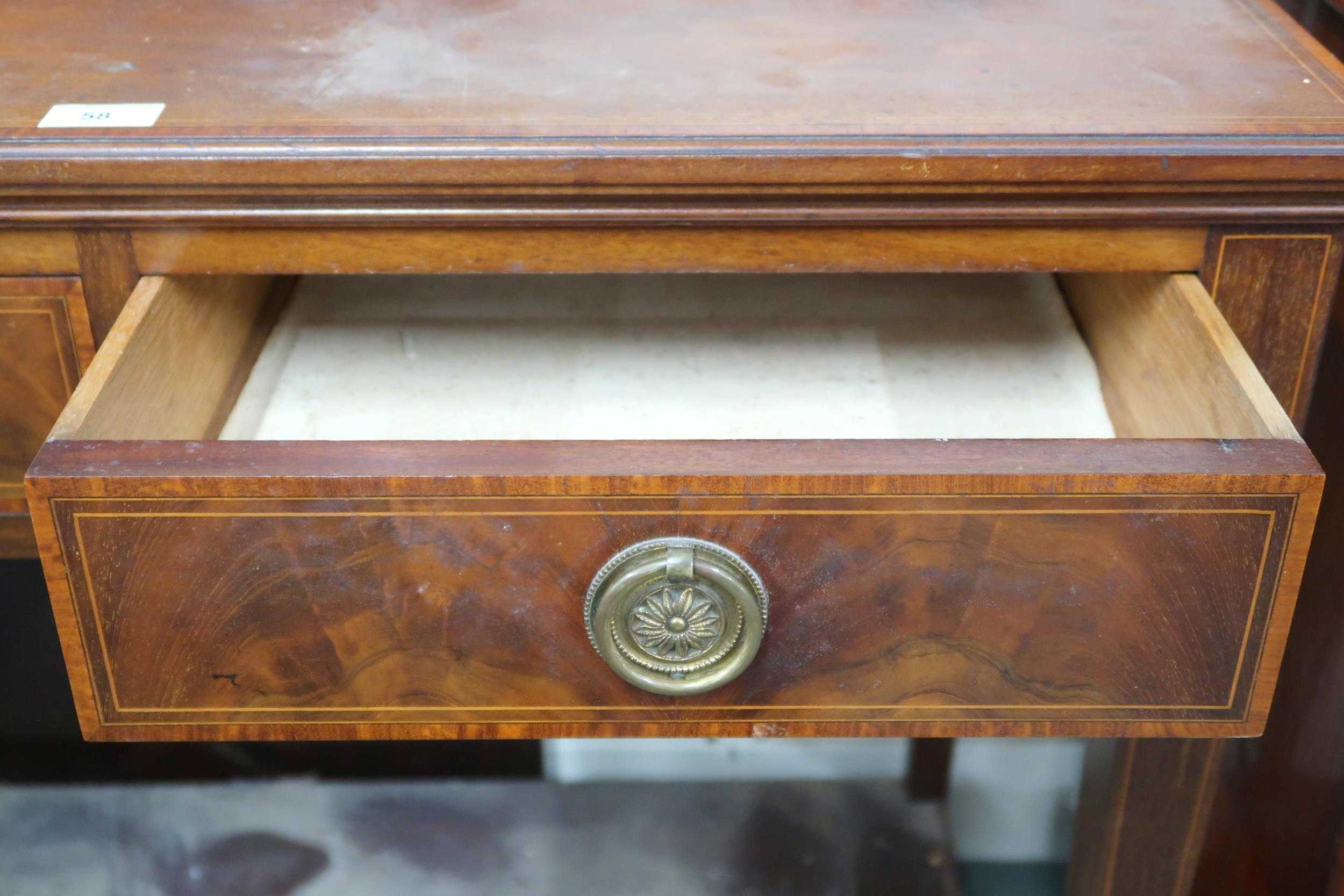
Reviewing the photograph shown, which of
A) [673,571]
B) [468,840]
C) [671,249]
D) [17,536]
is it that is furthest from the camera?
[468,840]

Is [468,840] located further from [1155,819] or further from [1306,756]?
[1306,756]

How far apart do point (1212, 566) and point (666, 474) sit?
229 millimetres

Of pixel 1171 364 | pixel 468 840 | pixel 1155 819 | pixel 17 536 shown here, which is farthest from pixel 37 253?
pixel 1155 819

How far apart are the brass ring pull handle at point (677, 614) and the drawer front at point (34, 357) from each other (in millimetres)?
317

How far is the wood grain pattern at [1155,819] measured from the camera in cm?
83

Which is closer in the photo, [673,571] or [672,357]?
[673,571]

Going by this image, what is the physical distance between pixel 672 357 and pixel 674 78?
0.56 feet

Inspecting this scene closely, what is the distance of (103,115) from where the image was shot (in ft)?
2.17

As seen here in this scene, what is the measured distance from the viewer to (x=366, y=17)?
78 cm

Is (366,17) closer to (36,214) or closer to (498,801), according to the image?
(36,214)

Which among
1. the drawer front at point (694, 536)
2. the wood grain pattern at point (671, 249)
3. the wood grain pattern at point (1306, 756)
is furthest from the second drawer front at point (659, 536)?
the wood grain pattern at point (1306, 756)

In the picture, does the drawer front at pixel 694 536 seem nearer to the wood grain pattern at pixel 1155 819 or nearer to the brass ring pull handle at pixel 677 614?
the brass ring pull handle at pixel 677 614

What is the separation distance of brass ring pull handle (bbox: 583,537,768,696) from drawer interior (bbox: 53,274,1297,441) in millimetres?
171

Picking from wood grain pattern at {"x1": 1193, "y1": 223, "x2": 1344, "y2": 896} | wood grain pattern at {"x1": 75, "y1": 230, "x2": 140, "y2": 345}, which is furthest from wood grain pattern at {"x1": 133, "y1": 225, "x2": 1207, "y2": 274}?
wood grain pattern at {"x1": 1193, "y1": 223, "x2": 1344, "y2": 896}
